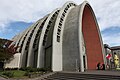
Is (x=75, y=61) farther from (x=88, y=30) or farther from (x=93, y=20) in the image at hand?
(x=93, y=20)

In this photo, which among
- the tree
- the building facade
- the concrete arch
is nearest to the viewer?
the building facade

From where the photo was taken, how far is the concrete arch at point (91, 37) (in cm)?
3052

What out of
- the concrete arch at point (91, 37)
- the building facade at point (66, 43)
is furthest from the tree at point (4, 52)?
the concrete arch at point (91, 37)

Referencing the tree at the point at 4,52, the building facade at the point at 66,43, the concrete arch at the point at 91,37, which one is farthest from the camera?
the concrete arch at the point at 91,37

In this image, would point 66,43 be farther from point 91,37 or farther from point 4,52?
point 4,52

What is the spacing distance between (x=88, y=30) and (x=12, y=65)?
17.9 m

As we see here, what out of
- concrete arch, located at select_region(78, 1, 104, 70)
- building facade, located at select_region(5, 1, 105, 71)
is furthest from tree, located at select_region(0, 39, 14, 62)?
concrete arch, located at select_region(78, 1, 104, 70)

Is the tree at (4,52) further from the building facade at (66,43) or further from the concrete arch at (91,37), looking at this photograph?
the concrete arch at (91,37)

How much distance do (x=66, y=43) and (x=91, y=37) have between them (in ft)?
30.4

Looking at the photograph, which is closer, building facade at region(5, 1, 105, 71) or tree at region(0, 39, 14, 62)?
building facade at region(5, 1, 105, 71)

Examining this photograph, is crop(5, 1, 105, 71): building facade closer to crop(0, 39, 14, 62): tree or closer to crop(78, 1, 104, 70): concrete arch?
crop(78, 1, 104, 70): concrete arch

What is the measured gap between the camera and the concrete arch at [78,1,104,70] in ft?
100

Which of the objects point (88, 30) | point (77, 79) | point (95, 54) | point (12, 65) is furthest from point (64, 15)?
point (77, 79)

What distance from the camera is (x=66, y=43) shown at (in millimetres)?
24781
